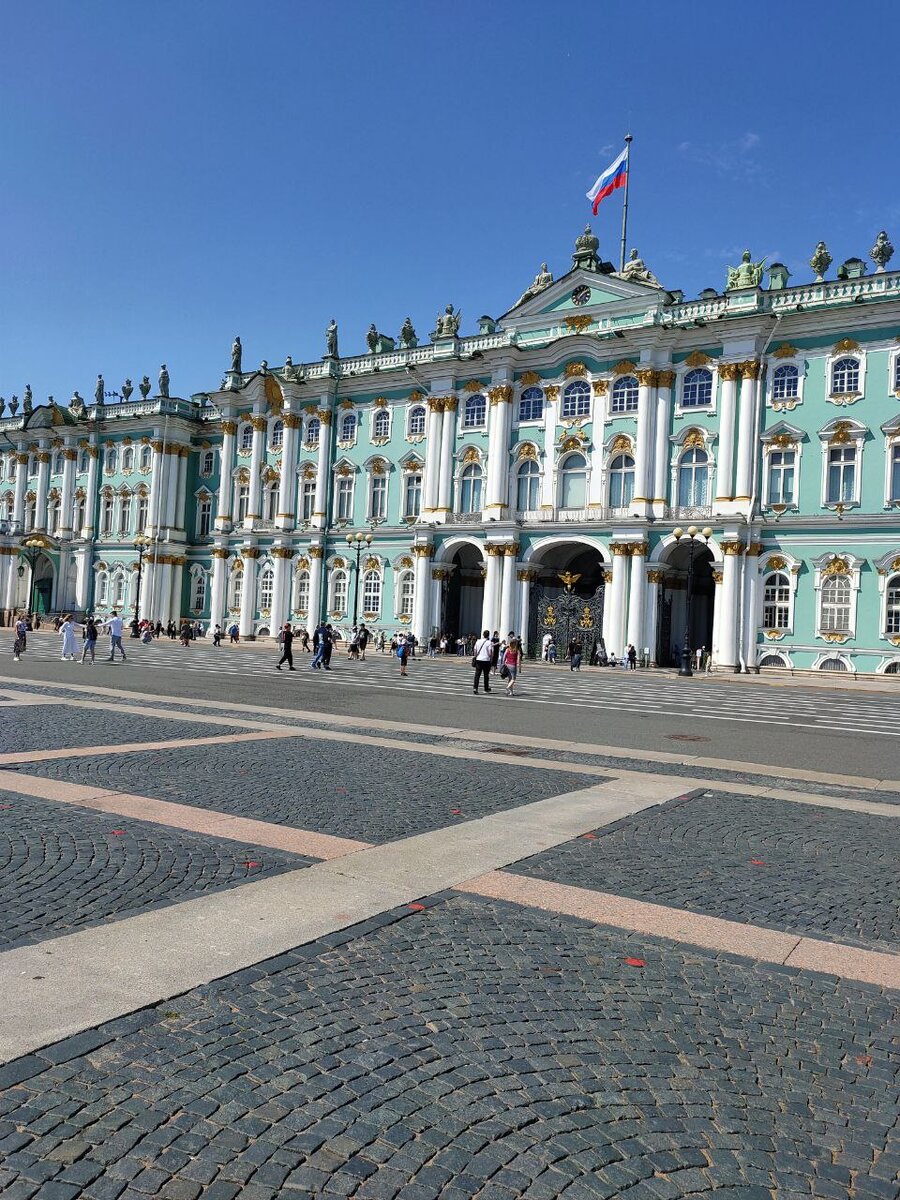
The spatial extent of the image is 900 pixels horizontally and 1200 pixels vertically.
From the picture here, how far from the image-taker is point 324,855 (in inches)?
307

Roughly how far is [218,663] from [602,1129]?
34596mm

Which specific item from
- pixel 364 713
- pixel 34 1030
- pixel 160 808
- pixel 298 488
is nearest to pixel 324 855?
pixel 160 808

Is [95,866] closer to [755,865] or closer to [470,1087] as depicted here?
[470,1087]

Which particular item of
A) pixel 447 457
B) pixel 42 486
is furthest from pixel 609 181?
pixel 42 486

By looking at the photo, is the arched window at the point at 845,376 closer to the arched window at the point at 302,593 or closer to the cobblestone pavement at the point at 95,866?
the arched window at the point at 302,593

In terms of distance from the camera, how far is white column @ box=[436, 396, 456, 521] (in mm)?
52938

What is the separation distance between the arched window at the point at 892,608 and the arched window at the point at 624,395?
1435 centimetres

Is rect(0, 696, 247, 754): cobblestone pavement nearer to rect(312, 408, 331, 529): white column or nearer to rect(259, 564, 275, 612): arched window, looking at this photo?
rect(312, 408, 331, 529): white column

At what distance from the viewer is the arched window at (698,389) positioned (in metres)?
45.9

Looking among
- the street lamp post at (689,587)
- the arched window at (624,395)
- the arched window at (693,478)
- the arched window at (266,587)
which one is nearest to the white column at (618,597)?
the street lamp post at (689,587)

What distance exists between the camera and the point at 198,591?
220 feet

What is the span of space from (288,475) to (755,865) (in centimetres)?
5340

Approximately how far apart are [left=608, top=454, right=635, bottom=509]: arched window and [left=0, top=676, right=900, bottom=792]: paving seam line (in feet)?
102

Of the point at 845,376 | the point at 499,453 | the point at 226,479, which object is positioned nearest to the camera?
the point at 845,376
